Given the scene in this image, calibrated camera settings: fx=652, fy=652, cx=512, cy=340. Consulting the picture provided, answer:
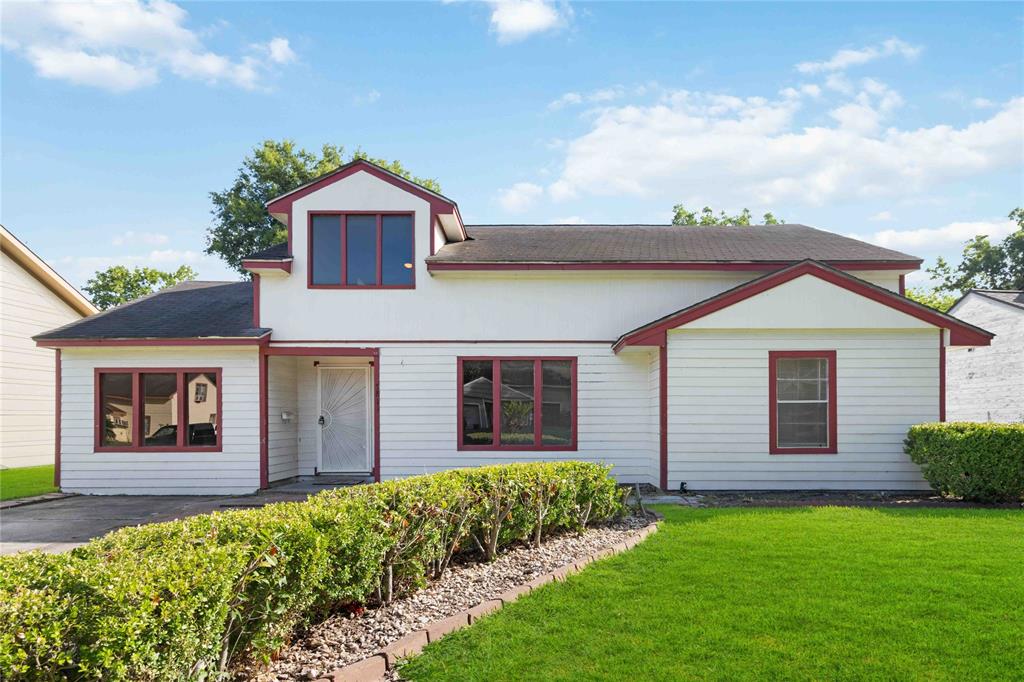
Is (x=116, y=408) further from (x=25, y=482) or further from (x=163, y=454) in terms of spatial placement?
(x=25, y=482)

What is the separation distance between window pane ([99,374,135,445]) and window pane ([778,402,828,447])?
40.6 feet

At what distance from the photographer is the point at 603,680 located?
13.2 ft

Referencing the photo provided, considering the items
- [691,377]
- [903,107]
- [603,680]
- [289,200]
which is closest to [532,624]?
[603,680]

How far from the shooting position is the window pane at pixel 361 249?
13219 millimetres

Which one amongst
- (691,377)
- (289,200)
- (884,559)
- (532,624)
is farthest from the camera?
(289,200)

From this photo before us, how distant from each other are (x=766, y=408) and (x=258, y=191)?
27.0 metres

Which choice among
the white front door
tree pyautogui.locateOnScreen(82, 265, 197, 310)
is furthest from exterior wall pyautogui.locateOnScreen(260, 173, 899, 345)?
tree pyautogui.locateOnScreen(82, 265, 197, 310)

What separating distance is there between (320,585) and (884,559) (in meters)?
5.42

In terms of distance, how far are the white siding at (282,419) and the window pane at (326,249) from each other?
2006 millimetres

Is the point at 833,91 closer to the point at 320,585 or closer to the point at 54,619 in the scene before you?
the point at 320,585

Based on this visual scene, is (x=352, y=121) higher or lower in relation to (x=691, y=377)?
higher

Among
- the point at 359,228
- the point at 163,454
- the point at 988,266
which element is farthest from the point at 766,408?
the point at 988,266

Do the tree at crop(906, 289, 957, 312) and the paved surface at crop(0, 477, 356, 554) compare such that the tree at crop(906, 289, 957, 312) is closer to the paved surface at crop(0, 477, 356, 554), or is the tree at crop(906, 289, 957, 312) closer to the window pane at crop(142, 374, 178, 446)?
the paved surface at crop(0, 477, 356, 554)

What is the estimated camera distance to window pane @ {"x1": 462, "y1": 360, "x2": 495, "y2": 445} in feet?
42.7
